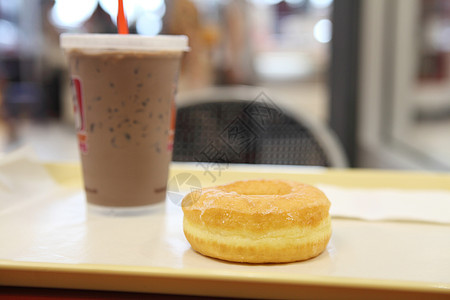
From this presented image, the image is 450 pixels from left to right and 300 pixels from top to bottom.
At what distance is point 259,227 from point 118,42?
0.31 m

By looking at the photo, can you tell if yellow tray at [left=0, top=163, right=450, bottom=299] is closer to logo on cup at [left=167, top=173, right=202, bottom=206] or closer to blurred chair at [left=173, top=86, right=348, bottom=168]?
A: logo on cup at [left=167, top=173, right=202, bottom=206]

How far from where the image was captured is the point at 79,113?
2.29ft

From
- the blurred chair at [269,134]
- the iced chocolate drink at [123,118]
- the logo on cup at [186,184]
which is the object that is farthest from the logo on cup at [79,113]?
the blurred chair at [269,134]

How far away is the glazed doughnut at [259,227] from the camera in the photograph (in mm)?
494

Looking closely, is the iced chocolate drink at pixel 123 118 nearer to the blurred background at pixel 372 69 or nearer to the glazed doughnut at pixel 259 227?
the glazed doughnut at pixel 259 227

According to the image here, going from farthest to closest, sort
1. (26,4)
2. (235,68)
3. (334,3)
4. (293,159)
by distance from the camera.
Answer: (26,4), (235,68), (334,3), (293,159)

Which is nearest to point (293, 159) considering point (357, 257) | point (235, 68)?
point (357, 257)

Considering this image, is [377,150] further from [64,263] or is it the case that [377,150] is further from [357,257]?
[64,263]

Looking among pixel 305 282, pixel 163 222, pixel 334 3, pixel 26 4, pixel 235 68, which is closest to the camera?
pixel 305 282

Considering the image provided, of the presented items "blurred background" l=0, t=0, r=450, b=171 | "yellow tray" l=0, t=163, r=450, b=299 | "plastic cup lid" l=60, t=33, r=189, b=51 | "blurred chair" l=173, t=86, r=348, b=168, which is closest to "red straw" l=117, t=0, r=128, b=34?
"plastic cup lid" l=60, t=33, r=189, b=51

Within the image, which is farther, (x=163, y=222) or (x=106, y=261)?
(x=163, y=222)

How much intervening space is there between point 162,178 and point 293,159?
74 centimetres

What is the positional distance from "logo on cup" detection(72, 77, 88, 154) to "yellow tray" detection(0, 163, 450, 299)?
96 mm

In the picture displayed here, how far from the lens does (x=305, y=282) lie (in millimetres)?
435
